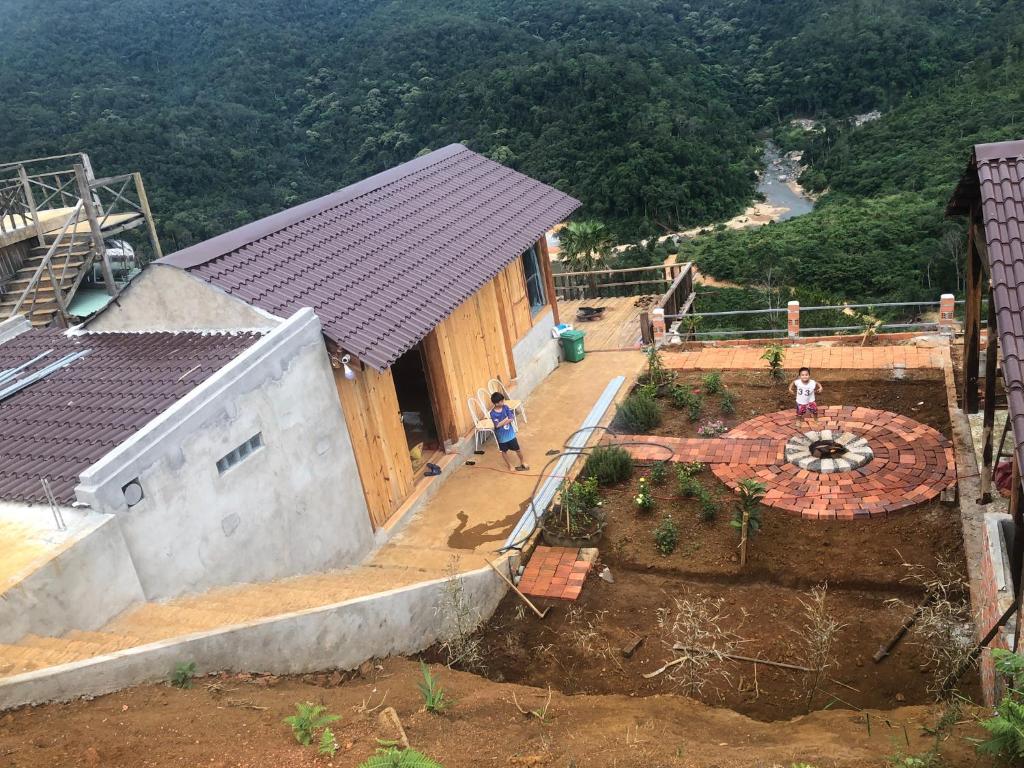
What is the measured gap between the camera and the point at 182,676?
5.83 metres

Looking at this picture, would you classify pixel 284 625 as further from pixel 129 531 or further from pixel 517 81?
pixel 517 81

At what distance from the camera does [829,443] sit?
1107cm

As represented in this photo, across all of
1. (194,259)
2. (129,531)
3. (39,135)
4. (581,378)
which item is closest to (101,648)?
(129,531)

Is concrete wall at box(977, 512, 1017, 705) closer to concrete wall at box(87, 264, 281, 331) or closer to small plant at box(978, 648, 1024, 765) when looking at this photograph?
small plant at box(978, 648, 1024, 765)

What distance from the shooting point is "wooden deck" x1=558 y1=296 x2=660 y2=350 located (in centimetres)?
1708

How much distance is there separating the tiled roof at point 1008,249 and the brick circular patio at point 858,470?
4174 millimetres

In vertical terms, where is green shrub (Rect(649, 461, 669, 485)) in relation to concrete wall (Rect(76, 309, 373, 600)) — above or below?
below

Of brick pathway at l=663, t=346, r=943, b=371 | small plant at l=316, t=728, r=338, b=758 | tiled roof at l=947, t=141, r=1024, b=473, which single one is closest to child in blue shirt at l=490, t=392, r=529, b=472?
brick pathway at l=663, t=346, r=943, b=371

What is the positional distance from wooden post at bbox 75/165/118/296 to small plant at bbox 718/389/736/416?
1085 centimetres

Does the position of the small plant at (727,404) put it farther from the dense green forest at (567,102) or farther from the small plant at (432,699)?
the dense green forest at (567,102)

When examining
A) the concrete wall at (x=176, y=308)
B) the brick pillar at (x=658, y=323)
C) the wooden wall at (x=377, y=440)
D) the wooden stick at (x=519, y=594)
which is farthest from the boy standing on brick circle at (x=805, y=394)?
the concrete wall at (x=176, y=308)

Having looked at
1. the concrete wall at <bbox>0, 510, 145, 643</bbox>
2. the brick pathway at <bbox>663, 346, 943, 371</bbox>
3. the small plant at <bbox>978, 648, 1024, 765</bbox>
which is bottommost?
the brick pathway at <bbox>663, 346, 943, 371</bbox>

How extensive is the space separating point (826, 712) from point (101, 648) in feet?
17.9

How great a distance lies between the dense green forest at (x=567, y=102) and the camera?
1581 inches
